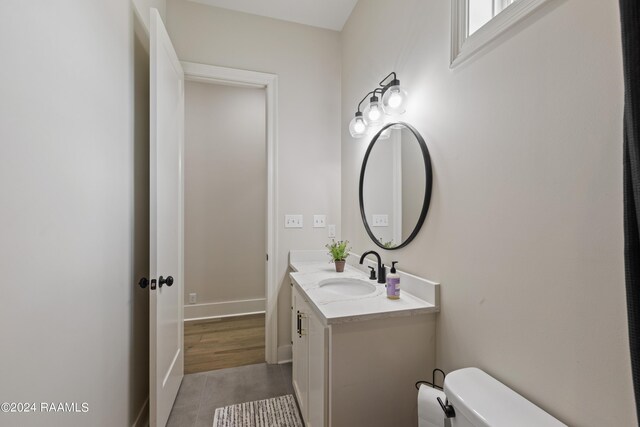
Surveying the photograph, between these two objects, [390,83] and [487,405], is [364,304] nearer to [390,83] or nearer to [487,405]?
[487,405]

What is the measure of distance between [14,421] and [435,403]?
4.06 ft

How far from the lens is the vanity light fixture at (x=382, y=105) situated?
4.74 ft

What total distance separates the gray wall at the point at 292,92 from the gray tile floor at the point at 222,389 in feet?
0.82

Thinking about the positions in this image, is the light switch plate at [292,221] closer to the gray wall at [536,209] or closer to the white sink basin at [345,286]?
the white sink basin at [345,286]

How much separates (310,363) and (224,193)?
2.40 m

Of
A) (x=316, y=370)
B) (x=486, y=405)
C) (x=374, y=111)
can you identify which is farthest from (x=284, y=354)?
(x=374, y=111)

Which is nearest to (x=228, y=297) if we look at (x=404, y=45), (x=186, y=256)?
(x=186, y=256)

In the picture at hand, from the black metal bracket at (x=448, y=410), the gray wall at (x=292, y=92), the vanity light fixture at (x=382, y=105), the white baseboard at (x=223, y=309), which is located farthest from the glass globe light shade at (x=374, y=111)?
the white baseboard at (x=223, y=309)

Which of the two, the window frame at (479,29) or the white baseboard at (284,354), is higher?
the window frame at (479,29)

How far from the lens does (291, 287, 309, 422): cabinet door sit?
1485 millimetres

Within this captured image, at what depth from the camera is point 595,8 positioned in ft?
2.25

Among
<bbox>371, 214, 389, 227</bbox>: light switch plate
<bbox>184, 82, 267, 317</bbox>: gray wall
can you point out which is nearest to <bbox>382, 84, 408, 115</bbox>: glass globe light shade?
<bbox>371, 214, 389, 227</bbox>: light switch plate

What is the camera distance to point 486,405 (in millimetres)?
798

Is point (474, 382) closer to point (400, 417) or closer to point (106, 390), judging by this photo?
point (400, 417)
